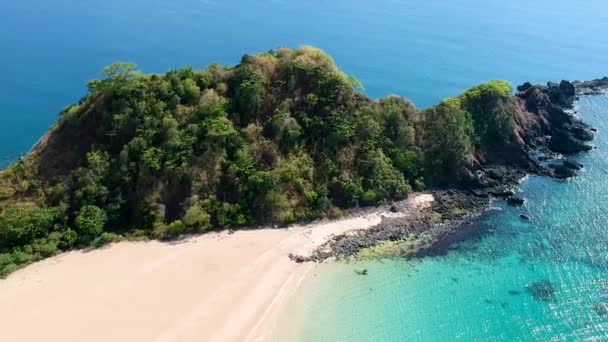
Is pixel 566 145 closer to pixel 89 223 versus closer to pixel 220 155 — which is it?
pixel 220 155

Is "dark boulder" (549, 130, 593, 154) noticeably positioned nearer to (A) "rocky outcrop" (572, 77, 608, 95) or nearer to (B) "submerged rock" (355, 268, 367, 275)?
(A) "rocky outcrop" (572, 77, 608, 95)

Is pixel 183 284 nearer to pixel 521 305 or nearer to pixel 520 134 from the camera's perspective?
pixel 521 305

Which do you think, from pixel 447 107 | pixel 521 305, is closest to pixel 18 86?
pixel 447 107

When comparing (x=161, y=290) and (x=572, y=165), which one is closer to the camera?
(x=161, y=290)

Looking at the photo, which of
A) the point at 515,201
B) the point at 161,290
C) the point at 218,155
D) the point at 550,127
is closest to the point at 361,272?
the point at 161,290

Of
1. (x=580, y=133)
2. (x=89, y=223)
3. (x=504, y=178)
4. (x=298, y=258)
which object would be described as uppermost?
(x=580, y=133)

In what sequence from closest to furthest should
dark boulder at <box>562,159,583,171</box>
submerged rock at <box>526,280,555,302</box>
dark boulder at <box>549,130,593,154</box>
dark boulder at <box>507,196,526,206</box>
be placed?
submerged rock at <box>526,280,555,302</box> → dark boulder at <box>507,196,526,206</box> → dark boulder at <box>562,159,583,171</box> → dark boulder at <box>549,130,593,154</box>

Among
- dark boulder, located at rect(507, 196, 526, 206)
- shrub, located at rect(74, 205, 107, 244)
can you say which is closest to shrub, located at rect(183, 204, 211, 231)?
shrub, located at rect(74, 205, 107, 244)
